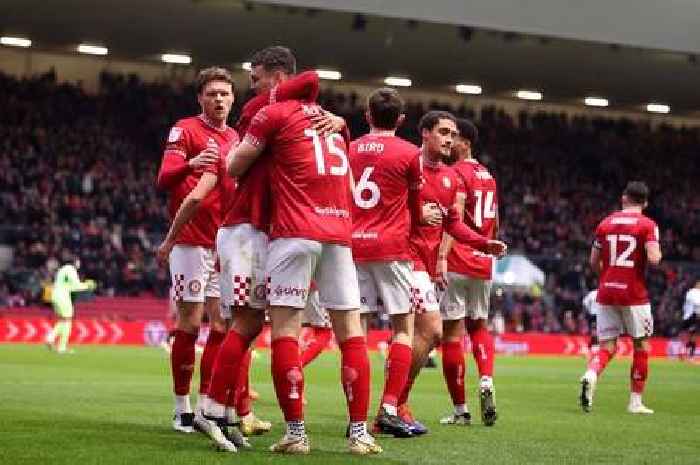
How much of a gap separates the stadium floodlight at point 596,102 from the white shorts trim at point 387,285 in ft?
151

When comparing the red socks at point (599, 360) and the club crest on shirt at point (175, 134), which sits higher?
the club crest on shirt at point (175, 134)

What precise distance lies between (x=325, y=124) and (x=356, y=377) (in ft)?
5.45

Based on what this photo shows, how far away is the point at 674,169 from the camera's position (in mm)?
56969

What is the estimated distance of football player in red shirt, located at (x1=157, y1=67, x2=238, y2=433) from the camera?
10.8m

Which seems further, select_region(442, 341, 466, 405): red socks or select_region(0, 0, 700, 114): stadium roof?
select_region(0, 0, 700, 114): stadium roof

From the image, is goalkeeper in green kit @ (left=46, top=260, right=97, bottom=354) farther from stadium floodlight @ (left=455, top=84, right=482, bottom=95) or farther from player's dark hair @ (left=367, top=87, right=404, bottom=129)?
stadium floodlight @ (left=455, top=84, right=482, bottom=95)

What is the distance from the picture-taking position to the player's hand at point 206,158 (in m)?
9.80

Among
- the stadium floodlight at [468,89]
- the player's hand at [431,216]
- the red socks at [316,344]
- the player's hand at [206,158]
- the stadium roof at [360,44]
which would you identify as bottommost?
the red socks at [316,344]

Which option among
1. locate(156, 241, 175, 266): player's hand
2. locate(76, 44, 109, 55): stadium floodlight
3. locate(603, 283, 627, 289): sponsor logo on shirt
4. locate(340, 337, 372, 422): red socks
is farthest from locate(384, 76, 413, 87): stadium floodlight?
locate(340, 337, 372, 422): red socks

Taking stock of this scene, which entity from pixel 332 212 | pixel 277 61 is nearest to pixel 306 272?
pixel 332 212

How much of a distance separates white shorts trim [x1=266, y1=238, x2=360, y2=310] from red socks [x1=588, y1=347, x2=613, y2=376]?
7.02m

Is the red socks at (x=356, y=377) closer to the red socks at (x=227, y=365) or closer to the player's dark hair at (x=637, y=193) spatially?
the red socks at (x=227, y=365)

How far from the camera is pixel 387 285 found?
36.0ft

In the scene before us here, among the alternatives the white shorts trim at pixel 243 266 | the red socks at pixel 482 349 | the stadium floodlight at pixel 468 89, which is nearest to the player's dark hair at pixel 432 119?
the red socks at pixel 482 349
